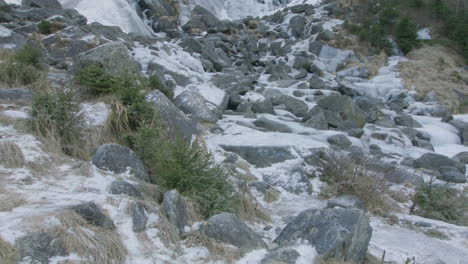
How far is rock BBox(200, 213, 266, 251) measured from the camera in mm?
3365

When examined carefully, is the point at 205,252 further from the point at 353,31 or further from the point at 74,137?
the point at 353,31

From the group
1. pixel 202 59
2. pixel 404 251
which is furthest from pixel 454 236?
pixel 202 59

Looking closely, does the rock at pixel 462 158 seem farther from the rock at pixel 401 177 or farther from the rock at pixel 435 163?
the rock at pixel 401 177

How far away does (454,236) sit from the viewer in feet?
16.5

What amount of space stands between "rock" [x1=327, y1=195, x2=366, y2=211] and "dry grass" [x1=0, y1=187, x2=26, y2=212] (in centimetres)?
386

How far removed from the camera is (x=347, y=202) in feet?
17.5

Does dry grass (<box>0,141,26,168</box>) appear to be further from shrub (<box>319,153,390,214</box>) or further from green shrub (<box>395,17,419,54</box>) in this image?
green shrub (<box>395,17,419,54</box>)

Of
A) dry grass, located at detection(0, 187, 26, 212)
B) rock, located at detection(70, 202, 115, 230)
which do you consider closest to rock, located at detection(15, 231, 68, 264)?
rock, located at detection(70, 202, 115, 230)

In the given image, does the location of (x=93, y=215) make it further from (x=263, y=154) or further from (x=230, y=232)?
(x=263, y=154)

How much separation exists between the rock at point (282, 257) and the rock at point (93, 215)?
4.63 ft

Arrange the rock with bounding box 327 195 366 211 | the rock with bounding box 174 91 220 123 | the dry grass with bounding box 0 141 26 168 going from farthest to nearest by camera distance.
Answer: the rock with bounding box 174 91 220 123, the rock with bounding box 327 195 366 211, the dry grass with bounding box 0 141 26 168

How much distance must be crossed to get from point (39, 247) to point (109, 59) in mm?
5415

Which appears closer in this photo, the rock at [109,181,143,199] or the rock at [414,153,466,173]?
the rock at [109,181,143,199]

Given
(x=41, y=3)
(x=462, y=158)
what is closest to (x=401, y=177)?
(x=462, y=158)
